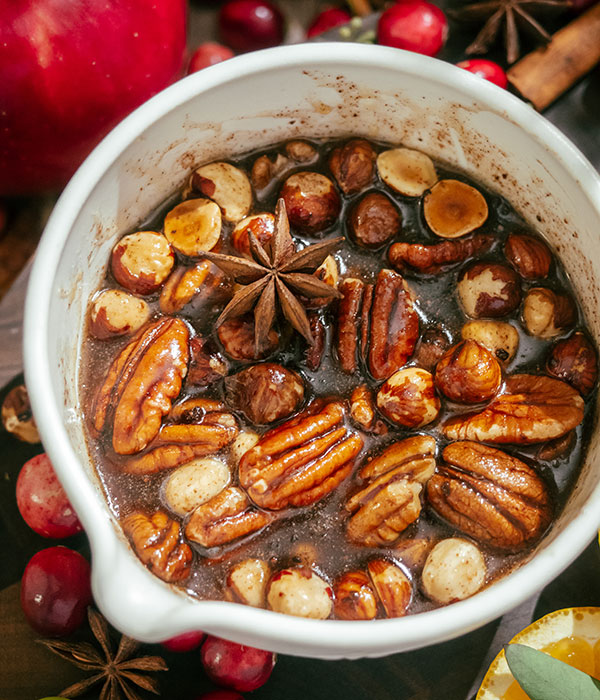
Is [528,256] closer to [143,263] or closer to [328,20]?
[143,263]

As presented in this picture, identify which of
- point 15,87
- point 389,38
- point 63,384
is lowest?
point 63,384

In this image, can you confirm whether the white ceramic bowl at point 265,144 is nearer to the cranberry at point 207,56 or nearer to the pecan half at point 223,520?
the pecan half at point 223,520

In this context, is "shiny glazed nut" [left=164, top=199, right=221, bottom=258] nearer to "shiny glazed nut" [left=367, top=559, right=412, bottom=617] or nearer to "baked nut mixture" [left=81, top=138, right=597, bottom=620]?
"baked nut mixture" [left=81, top=138, right=597, bottom=620]

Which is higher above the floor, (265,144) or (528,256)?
(528,256)

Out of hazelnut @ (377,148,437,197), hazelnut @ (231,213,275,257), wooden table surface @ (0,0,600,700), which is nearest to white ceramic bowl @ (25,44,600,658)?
hazelnut @ (377,148,437,197)

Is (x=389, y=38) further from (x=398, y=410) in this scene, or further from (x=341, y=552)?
(x=341, y=552)

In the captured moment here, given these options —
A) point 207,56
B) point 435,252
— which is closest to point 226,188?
point 435,252

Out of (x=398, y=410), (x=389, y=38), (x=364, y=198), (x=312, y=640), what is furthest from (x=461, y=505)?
(x=389, y=38)
